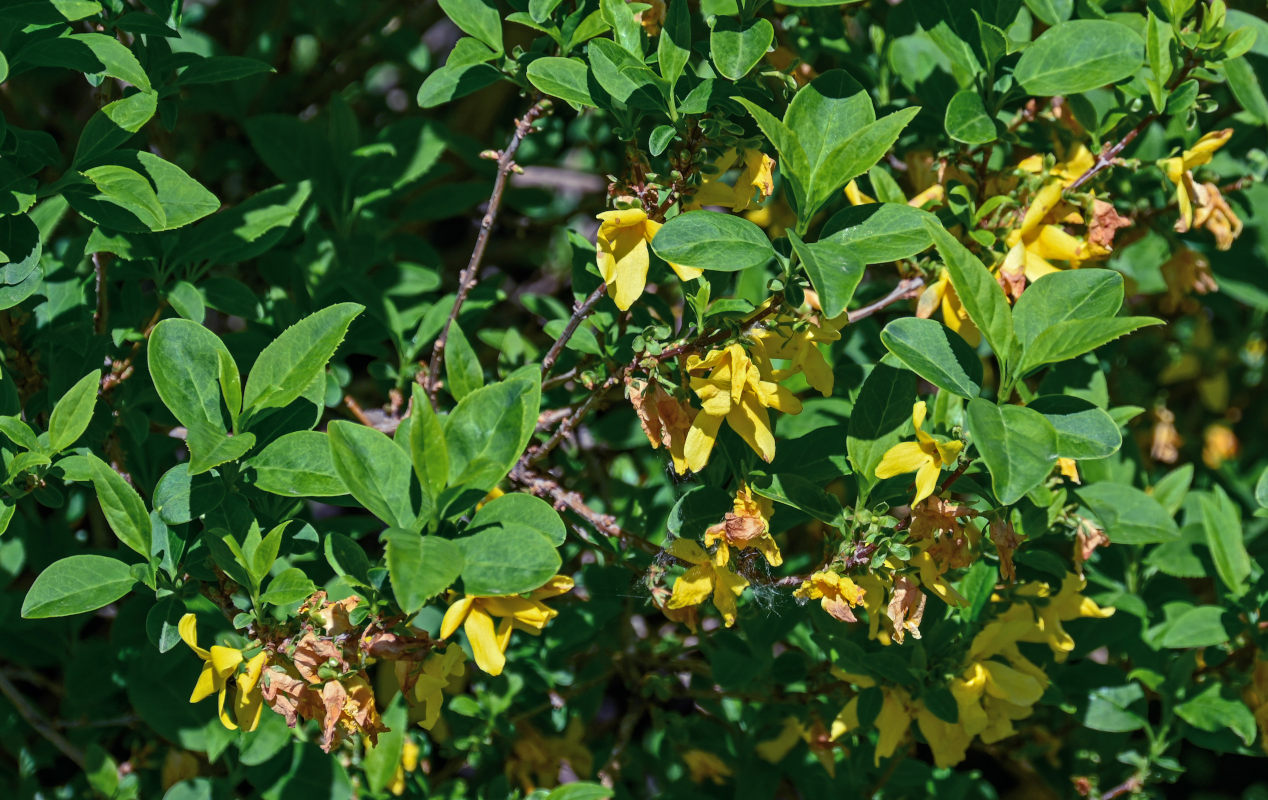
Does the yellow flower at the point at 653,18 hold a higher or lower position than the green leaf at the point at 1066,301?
higher

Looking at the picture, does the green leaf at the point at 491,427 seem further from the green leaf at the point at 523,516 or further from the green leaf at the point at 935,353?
the green leaf at the point at 935,353

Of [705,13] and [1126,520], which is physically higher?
[705,13]

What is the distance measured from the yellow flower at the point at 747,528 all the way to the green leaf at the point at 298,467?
0.38 meters

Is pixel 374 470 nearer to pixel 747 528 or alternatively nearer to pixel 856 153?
pixel 747 528

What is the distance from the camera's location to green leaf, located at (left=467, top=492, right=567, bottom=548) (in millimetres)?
999

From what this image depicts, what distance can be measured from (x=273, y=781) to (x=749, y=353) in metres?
0.97

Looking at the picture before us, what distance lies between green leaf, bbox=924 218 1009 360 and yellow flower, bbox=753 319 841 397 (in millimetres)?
124

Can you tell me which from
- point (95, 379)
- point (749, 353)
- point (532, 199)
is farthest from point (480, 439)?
point (532, 199)

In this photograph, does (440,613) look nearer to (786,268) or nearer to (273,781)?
(273,781)

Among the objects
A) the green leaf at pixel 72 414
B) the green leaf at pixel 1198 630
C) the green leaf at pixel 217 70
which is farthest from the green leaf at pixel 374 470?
the green leaf at pixel 1198 630

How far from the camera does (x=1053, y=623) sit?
141 centimetres

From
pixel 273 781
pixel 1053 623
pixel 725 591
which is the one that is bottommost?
pixel 273 781

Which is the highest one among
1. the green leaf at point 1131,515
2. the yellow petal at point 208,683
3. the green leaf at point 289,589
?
the green leaf at point 289,589

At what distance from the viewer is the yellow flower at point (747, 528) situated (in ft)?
3.68
